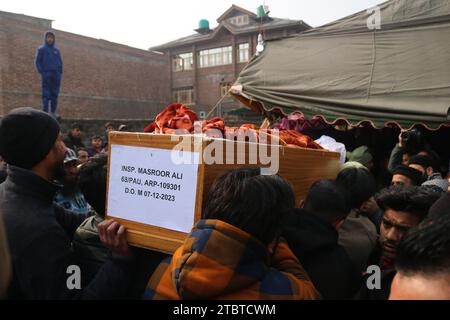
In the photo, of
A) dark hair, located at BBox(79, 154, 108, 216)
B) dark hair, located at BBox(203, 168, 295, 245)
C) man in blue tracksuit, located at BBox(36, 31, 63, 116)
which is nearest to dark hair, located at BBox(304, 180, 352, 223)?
dark hair, located at BBox(203, 168, 295, 245)

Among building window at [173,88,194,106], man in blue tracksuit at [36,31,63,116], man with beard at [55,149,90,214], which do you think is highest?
building window at [173,88,194,106]

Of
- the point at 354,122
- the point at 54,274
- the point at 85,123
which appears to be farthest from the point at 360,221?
the point at 85,123

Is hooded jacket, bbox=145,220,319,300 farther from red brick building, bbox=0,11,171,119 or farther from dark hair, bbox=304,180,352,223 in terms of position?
red brick building, bbox=0,11,171,119

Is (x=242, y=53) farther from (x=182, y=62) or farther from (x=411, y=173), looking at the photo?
(x=411, y=173)

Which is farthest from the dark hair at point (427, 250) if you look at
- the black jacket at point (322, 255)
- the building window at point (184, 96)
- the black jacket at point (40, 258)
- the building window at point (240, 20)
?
the building window at point (240, 20)

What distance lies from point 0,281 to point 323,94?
3093mm

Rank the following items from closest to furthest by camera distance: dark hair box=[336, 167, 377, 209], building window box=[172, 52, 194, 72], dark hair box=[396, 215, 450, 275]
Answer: dark hair box=[396, 215, 450, 275]
dark hair box=[336, 167, 377, 209]
building window box=[172, 52, 194, 72]

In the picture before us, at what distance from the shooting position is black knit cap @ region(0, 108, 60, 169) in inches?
52.5

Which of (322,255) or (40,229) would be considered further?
(322,255)

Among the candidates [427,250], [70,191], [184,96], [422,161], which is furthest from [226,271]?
[184,96]

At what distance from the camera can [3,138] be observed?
1.33 m

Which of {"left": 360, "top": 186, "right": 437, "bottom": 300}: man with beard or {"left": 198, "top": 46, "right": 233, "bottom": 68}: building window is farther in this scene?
{"left": 198, "top": 46, "right": 233, "bottom": 68}: building window

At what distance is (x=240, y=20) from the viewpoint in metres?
23.2

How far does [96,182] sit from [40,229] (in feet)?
0.95
